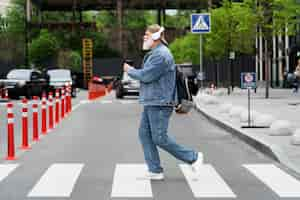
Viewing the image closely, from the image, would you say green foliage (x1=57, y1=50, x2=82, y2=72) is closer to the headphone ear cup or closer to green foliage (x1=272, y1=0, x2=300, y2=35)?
green foliage (x1=272, y1=0, x2=300, y2=35)

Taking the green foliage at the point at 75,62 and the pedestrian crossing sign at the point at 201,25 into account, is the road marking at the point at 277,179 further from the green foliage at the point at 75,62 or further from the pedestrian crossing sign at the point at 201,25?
the green foliage at the point at 75,62

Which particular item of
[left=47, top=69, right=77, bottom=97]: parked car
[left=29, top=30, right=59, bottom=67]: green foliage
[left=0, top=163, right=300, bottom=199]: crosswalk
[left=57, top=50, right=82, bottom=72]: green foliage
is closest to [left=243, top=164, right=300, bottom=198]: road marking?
[left=0, top=163, right=300, bottom=199]: crosswalk

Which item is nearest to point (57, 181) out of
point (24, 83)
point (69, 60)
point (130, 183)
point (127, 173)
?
point (130, 183)

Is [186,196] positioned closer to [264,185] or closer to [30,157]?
[264,185]

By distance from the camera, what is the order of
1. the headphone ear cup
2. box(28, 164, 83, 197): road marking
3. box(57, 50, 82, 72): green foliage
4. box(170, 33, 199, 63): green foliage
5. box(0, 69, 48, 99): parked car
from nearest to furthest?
1. box(28, 164, 83, 197): road marking
2. the headphone ear cup
3. box(0, 69, 48, 99): parked car
4. box(170, 33, 199, 63): green foliage
5. box(57, 50, 82, 72): green foliage

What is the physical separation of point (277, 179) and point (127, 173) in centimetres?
207

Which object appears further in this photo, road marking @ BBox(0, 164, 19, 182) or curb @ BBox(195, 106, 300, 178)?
curb @ BBox(195, 106, 300, 178)

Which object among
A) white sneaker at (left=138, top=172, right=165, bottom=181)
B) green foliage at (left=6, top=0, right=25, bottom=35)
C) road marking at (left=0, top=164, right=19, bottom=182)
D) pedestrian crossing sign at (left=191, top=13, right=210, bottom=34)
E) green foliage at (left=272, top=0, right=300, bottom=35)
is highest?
green foliage at (left=6, top=0, right=25, bottom=35)

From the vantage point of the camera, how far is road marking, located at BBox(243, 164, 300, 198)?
9234 millimetres

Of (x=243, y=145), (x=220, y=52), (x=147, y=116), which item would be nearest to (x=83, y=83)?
(x=220, y=52)

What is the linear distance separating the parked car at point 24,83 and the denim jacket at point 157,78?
32573mm

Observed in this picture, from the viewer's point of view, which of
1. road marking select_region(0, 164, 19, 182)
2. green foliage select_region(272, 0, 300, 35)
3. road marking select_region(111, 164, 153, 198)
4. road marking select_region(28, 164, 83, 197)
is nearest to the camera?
road marking select_region(111, 164, 153, 198)

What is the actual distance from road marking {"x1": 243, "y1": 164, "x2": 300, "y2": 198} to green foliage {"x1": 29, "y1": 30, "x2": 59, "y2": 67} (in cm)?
7226

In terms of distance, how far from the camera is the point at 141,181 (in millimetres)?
10102
